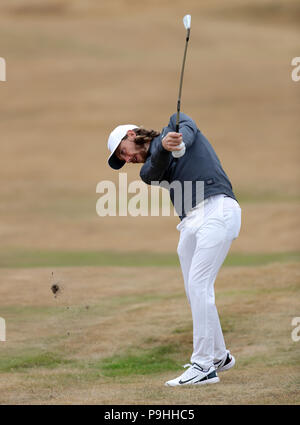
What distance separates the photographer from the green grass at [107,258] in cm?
1587

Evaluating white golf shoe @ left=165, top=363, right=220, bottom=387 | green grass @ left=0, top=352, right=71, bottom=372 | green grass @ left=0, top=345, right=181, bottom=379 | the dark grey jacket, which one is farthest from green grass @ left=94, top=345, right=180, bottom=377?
the dark grey jacket

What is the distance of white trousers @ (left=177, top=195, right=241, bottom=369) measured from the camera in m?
6.44

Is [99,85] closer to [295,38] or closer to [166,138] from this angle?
[295,38]

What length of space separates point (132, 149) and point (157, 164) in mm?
456

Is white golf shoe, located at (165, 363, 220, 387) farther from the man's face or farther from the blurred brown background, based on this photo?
the blurred brown background

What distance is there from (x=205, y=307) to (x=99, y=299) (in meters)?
5.20

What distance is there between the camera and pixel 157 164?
6.16m

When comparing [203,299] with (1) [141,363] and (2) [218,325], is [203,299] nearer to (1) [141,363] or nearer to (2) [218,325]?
(2) [218,325]

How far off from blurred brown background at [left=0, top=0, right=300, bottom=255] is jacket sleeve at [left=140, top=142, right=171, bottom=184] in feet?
39.7

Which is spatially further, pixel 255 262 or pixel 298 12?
pixel 298 12

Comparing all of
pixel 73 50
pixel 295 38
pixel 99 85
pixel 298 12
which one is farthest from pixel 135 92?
pixel 298 12

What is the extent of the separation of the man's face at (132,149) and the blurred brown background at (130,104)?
11.8 m

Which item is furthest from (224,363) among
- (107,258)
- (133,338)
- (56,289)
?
(107,258)
